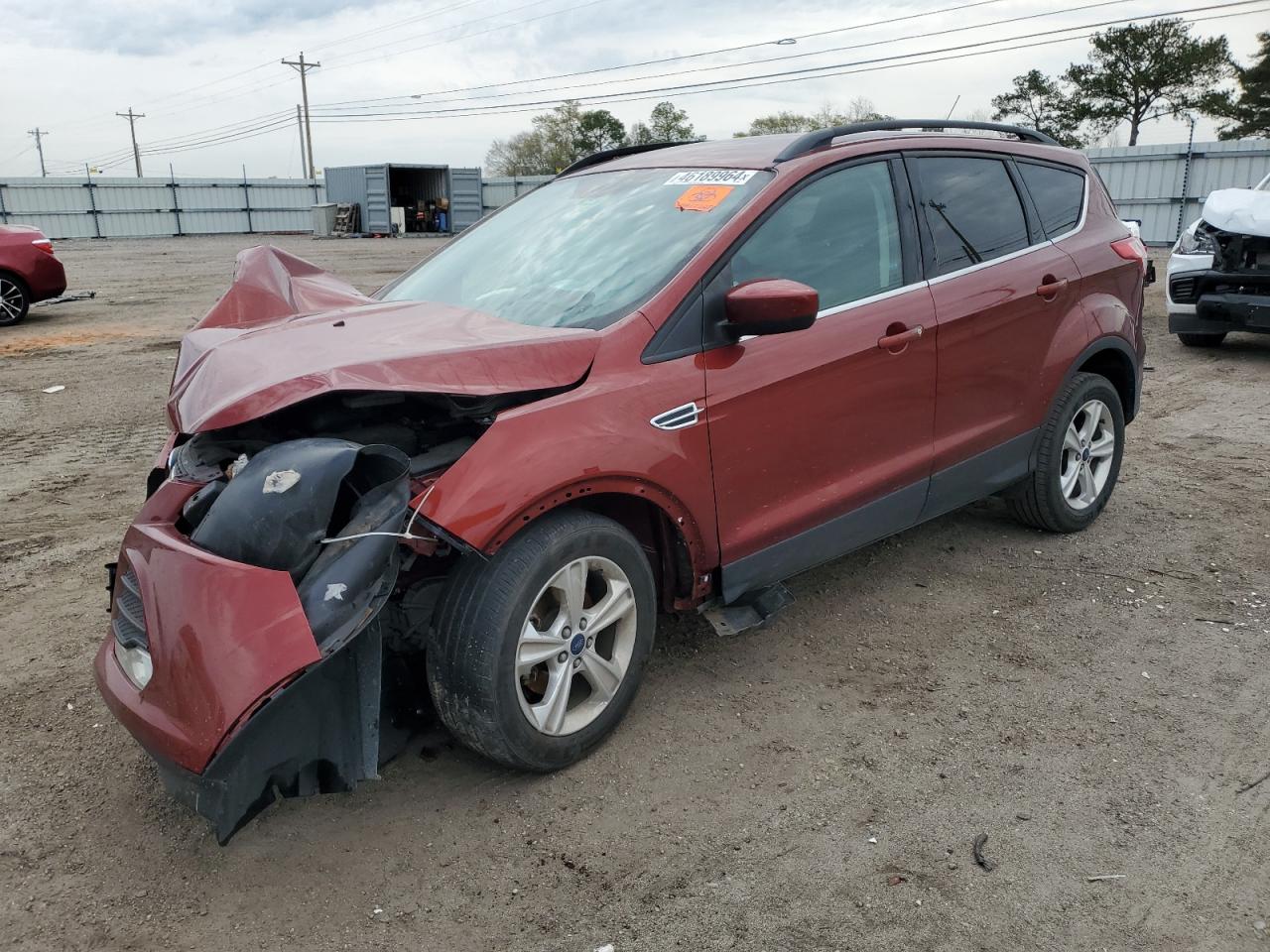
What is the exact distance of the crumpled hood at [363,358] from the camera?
2656mm

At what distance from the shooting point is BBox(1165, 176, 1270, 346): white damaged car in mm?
8734

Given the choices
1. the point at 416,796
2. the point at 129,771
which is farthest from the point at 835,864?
the point at 129,771

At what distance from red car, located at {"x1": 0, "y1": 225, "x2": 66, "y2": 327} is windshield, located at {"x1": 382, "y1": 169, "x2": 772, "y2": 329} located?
1052cm

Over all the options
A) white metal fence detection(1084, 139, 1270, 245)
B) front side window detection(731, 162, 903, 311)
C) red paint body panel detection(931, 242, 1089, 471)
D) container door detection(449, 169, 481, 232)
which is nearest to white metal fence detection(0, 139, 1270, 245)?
white metal fence detection(1084, 139, 1270, 245)

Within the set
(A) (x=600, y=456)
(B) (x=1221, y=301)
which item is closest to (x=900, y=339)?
(A) (x=600, y=456)

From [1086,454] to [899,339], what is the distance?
1684 millimetres

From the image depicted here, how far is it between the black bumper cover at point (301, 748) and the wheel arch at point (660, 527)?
703mm

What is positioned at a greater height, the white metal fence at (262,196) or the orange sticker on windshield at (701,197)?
the orange sticker on windshield at (701,197)

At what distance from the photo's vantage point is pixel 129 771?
3.10m

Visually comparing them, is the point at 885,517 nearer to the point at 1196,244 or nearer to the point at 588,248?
the point at 588,248

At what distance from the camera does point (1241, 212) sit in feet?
28.8

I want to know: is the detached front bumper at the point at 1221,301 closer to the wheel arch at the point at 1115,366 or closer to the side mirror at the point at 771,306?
the wheel arch at the point at 1115,366

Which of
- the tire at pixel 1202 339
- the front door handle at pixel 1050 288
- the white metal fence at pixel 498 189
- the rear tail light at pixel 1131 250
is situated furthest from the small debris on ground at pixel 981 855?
the white metal fence at pixel 498 189

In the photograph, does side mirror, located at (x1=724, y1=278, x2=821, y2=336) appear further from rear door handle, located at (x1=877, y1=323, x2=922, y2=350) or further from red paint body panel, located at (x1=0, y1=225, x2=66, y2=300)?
red paint body panel, located at (x1=0, y1=225, x2=66, y2=300)
